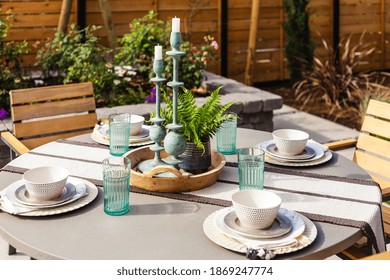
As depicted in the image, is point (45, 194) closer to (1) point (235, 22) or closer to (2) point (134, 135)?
(2) point (134, 135)

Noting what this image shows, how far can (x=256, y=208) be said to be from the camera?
76.3 inches

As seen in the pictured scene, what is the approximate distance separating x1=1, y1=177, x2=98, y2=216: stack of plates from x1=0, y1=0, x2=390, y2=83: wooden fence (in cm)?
405

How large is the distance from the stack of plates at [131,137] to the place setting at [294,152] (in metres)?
0.53

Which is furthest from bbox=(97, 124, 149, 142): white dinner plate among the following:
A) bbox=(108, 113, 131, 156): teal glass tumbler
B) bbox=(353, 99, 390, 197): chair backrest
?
bbox=(353, 99, 390, 197): chair backrest

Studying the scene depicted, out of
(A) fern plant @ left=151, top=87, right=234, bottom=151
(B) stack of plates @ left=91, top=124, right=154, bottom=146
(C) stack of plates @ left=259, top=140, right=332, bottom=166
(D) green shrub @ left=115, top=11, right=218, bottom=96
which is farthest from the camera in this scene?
(D) green shrub @ left=115, top=11, right=218, bottom=96

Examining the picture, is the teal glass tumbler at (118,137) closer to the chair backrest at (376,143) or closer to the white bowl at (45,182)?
the white bowl at (45,182)

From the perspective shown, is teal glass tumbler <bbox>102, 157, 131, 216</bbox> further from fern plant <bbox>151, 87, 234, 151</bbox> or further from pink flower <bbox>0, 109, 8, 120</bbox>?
pink flower <bbox>0, 109, 8, 120</bbox>

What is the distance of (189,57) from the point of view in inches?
220

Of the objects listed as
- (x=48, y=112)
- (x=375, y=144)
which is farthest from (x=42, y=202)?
(x=375, y=144)

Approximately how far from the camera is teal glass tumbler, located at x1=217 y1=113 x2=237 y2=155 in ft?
8.98

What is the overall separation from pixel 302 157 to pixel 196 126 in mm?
498

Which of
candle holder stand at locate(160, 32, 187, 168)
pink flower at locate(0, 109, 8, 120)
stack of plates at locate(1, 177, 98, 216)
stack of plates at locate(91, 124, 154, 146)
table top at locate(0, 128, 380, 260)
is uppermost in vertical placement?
candle holder stand at locate(160, 32, 187, 168)

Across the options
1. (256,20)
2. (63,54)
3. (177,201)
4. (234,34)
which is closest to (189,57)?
(63,54)

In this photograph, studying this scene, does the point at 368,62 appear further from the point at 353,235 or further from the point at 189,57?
the point at 353,235
